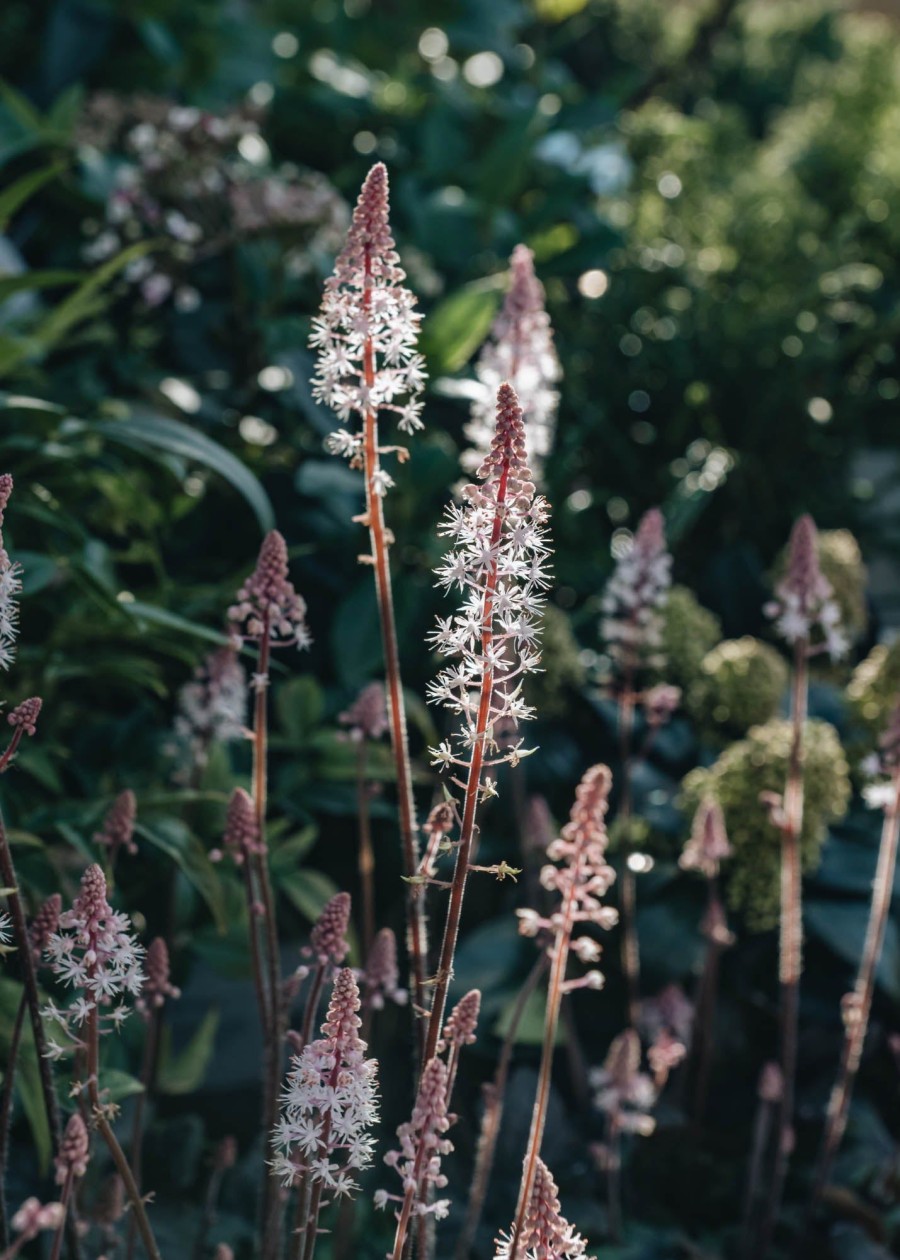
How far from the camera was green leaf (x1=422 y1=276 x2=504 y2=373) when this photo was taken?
6.66ft

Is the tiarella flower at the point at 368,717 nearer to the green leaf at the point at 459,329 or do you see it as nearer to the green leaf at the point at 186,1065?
the green leaf at the point at 186,1065

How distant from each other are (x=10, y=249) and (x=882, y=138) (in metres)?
3.08

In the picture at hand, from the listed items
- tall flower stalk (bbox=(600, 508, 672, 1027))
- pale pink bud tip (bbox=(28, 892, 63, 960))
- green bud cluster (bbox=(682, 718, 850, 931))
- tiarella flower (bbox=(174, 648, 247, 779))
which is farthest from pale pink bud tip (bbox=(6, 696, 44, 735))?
green bud cluster (bbox=(682, 718, 850, 931))

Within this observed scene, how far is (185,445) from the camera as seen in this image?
1547 millimetres

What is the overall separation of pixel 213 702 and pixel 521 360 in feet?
1.49

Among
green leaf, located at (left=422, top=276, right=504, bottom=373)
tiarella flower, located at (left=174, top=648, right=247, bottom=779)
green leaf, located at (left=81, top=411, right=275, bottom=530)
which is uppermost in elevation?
green leaf, located at (left=422, top=276, right=504, bottom=373)

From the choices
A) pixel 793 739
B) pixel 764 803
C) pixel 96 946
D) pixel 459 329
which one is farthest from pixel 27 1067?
pixel 459 329

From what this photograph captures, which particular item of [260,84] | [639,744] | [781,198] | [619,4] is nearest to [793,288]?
[781,198]

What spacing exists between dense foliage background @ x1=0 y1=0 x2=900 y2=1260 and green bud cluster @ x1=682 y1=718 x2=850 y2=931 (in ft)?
0.21

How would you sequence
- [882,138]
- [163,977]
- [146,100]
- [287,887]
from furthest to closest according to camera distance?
[882,138], [146,100], [287,887], [163,977]

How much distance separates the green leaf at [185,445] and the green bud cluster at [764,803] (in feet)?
2.12

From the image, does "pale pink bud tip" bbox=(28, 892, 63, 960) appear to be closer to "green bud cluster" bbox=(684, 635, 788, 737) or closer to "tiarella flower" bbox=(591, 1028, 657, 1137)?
"tiarella flower" bbox=(591, 1028, 657, 1137)

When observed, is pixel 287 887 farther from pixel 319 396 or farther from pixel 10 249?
pixel 10 249

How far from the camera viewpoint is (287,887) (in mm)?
1470
